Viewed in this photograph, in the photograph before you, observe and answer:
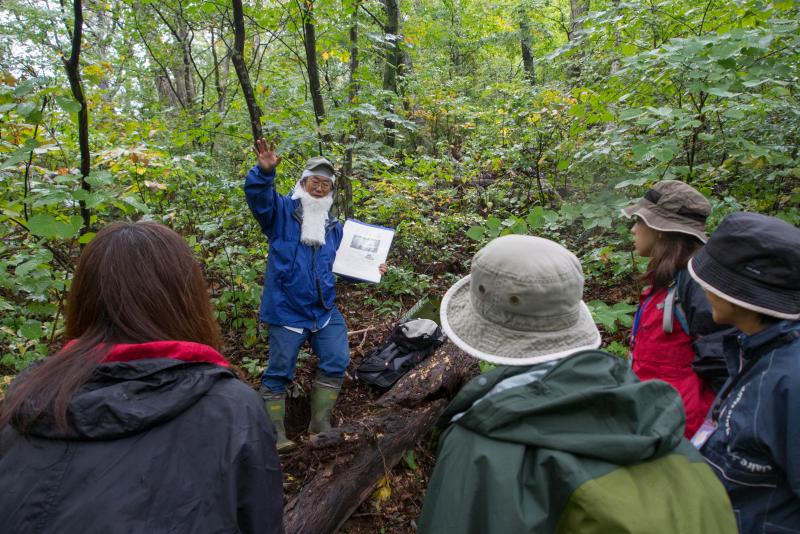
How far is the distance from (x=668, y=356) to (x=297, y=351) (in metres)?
A: 2.63

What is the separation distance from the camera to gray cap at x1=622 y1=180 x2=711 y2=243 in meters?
2.29

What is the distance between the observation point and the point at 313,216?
3.72 metres

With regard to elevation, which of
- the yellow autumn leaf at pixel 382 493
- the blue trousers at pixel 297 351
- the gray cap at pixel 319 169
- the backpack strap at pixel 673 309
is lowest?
the yellow autumn leaf at pixel 382 493

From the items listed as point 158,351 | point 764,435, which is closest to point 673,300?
point 764,435

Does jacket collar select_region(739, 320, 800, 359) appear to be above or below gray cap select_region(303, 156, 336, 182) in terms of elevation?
below

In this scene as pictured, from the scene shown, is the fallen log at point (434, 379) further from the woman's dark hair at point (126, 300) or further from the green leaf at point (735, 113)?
the green leaf at point (735, 113)

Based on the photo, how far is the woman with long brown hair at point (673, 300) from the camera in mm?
2133

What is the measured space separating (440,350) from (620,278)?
2702mm

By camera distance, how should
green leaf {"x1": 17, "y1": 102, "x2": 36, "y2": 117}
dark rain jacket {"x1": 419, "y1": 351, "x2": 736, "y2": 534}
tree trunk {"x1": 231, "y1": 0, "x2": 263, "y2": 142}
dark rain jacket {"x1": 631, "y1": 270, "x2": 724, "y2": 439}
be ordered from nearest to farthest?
dark rain jacket {"x1": 419, "y1": 351, "x2": 736, "y2": 534}, dark rain jacket {"x1": 631, "y1": 270, "x2": 724, "y2": 439}, green leaf {"x1": 17, "y1": 102, "x2": 36, "y2": 117}, tree trunk {"x1": 231, "y1": 0, "x2": 263, "y2": 142}

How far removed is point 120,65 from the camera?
954cm

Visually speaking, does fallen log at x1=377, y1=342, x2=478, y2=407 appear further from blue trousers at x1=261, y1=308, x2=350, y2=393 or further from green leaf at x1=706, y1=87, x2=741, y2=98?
green leaf at x1=706, y1=87, x2=741, y2=98

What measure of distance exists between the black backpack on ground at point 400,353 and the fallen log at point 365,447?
41 cm

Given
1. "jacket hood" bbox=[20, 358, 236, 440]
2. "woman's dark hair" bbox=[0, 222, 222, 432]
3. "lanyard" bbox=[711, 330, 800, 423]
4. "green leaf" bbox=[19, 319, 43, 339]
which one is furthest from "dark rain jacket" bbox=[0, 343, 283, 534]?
"green leaf" bbox=[19, 319, 43, 339]

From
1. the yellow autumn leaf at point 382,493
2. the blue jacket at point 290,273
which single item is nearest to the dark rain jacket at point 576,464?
the yellow autumn leaf at point 382,493
